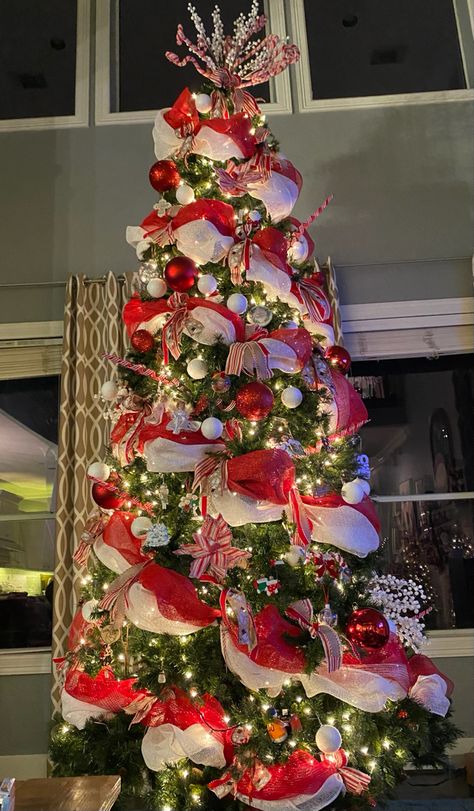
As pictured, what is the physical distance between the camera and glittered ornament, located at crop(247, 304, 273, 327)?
1699 millimetres

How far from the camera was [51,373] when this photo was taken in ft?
9.46

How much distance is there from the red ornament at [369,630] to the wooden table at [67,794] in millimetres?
603

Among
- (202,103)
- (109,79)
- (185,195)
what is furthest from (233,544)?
(109,79)

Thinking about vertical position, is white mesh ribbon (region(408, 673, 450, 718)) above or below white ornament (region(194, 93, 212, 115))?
below

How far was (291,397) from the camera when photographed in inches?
62.8

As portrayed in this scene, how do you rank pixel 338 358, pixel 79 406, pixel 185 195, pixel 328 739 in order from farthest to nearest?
1. pixel 79 406
2. pixel 338 358
3. pixel 185 195
4. pixel 328 739

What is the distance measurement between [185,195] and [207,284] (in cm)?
30

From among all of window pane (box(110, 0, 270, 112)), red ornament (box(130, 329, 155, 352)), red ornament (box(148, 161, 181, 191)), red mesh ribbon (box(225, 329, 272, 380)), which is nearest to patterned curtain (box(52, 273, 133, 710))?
red ornament (box(130, 329, 155, 352))

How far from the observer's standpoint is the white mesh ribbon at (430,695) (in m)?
1.57

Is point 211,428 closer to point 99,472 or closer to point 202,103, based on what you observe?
point 99,472

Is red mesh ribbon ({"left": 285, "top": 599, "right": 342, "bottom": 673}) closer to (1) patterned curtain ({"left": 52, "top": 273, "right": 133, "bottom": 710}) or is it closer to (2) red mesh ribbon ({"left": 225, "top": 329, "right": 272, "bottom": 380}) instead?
(2) red mesh ribbon ({"left": 225, "top": 329, "right": 272, "bottom": 380})

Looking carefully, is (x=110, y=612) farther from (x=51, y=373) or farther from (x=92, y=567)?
(x=51, y=373)

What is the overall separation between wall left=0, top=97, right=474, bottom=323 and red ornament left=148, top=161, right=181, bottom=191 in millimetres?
1103

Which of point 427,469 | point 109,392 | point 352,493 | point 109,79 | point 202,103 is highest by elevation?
point 109,79
